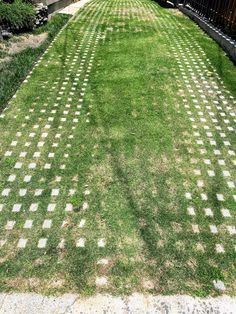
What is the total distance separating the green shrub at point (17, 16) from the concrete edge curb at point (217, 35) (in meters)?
9.09

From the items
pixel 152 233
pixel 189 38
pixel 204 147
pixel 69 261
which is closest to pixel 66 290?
pixel 69 261

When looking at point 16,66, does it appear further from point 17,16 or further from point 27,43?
point 17,16

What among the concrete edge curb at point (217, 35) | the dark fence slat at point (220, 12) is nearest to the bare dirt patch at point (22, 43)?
the concrete edge curb at point (217, 35)

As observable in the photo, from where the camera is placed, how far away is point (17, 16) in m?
14.5

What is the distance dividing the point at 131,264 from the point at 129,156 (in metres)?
2.96

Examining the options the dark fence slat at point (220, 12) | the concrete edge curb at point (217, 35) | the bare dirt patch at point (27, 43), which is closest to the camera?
the bare dirt patch at point (27, 43)

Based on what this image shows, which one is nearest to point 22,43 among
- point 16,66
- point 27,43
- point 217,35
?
point 27,43

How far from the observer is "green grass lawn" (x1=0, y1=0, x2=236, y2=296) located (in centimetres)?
519

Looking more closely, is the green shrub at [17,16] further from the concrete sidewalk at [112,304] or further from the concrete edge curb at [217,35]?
the concrete sidewalk at [112,304]

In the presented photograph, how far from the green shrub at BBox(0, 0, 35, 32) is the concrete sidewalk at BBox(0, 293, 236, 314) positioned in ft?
43.2

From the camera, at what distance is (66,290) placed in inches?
191

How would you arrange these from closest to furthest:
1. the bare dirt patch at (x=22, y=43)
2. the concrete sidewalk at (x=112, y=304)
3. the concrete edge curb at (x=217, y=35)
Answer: the concrete sidewalk at (x=112, y=304), the bare dirt patch at (x=22, y=43), the concrete edge curb at (x=217, y=35)

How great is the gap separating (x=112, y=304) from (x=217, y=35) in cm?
1433

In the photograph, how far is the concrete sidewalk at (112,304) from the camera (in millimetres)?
4648
